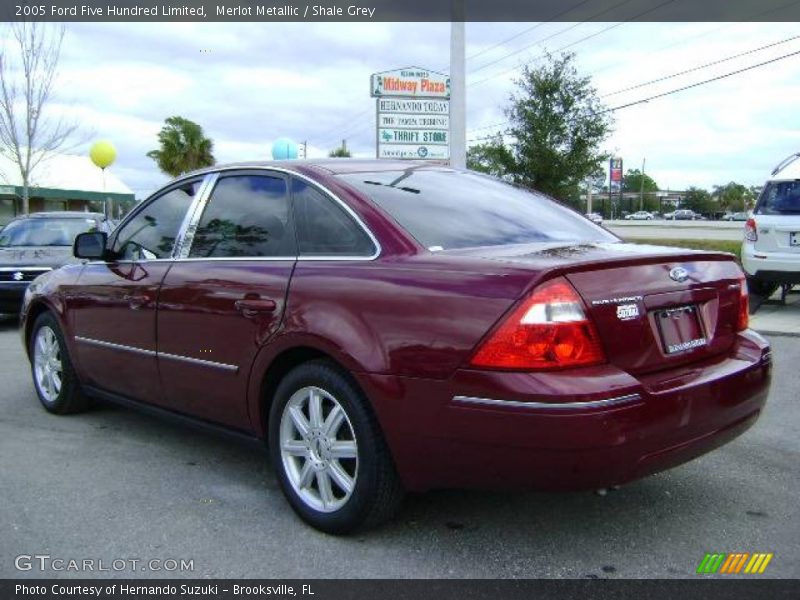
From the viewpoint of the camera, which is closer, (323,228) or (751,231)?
(323,228)

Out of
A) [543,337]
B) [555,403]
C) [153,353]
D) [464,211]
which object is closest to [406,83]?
[153,353]

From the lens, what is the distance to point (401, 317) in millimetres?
2938

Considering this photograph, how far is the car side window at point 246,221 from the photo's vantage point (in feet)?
12.2

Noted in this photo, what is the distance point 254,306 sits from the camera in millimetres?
3502

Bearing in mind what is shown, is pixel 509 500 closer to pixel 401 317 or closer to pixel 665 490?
pixel 665 490

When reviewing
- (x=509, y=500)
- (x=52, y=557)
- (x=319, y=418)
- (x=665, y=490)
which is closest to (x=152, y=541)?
(x=52, y=557)

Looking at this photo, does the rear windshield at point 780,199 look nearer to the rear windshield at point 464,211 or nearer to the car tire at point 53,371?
the rear windshield at point 464,211

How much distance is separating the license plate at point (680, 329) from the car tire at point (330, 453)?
1166 millimetres

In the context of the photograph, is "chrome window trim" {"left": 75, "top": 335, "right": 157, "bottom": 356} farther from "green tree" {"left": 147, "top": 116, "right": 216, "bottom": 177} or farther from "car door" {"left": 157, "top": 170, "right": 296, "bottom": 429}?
"green tree" {"left": 147, "top": 116, "right": 216, "bottom": 177}

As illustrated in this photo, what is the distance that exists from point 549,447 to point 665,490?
55.4 inches

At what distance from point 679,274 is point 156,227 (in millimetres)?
2954

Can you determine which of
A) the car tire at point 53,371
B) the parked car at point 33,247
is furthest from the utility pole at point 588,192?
the car tire at point 53,371

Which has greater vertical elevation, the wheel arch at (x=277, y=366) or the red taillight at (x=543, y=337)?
the red taillight at (x=543, y=337)

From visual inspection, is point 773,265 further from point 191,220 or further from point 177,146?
point 177,146
